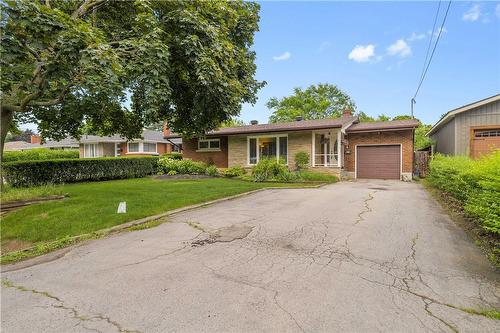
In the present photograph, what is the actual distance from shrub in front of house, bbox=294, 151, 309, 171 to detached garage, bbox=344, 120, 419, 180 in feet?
10.9

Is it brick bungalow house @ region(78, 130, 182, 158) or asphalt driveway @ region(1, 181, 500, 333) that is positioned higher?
brick bungalow house @ region(78, 130, 182, 158)

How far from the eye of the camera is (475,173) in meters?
5.33

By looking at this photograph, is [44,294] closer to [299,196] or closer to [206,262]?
[206,262]

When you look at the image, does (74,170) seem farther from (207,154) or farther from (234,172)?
(234,172)

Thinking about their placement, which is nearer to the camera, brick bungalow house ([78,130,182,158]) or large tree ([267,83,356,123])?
brick bungalow house ([78,130,182,158])

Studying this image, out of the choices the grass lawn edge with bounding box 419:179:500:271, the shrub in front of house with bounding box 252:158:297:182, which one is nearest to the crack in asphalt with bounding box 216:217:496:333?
the grass lawn edge with bounding box 419:179:500:271

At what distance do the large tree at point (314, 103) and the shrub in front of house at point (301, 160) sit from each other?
24.6 meters

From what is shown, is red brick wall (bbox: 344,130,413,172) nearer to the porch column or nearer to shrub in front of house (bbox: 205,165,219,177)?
the porch column

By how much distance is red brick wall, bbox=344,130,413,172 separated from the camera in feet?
56.4

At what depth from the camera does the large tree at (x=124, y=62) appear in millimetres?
5844

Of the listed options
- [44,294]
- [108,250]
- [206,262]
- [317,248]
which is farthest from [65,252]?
[317,248]

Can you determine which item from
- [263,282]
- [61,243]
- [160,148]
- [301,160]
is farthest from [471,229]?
[160,148]

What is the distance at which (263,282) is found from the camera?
11.3ft

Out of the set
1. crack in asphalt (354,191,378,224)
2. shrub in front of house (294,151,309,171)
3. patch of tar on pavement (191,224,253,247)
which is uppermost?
shrub in front of house (294,151,309,171)
